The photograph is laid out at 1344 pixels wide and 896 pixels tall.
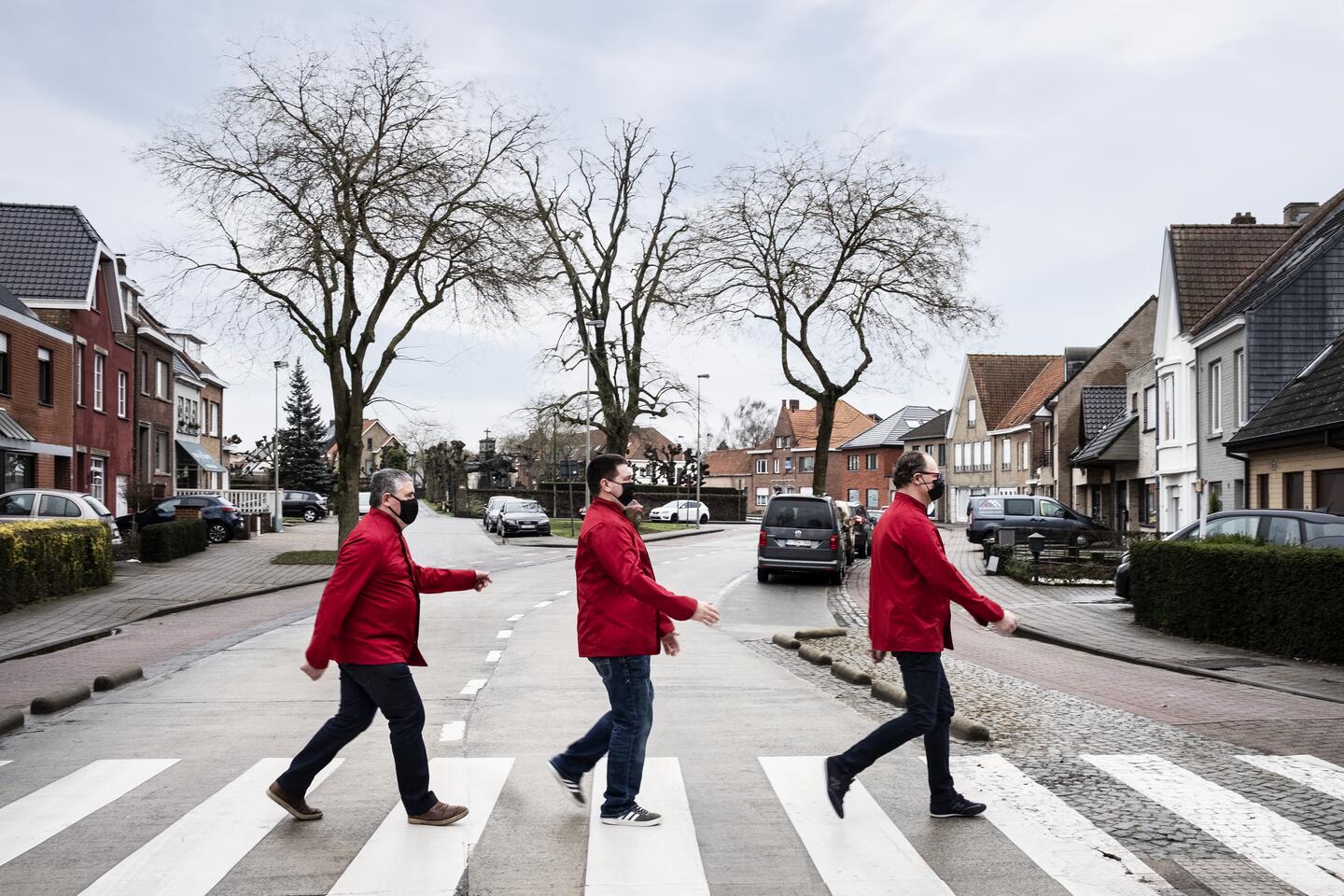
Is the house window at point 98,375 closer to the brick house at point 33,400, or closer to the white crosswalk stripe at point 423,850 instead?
the brick house at point 33,400

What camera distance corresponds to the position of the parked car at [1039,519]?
3691 cm

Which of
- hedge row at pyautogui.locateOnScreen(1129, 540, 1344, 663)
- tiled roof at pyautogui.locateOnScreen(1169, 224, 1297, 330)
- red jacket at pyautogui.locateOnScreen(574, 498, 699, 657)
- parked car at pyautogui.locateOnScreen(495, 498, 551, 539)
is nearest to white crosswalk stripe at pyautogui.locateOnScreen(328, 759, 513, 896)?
red jacket at pyautogui.locateOnScreen(574, 498, 699, 657)

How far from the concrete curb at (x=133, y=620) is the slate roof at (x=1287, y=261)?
20.8 metres

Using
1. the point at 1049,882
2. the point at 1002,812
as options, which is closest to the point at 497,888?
the point at 1049,882

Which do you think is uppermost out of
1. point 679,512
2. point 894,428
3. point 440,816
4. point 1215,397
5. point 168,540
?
point 894,428

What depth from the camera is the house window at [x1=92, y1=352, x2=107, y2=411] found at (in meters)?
36.4

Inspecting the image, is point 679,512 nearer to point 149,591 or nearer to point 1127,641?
point 149,591

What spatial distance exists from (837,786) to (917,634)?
0.84m

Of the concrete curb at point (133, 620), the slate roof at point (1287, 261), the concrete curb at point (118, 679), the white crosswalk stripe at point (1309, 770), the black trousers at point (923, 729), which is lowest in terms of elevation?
the concrete curb at point (133, 620)

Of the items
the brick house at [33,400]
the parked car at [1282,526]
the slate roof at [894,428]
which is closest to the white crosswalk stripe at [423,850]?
the parked car at [1282,526]

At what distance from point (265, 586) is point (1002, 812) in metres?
19.4

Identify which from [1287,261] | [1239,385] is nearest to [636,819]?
[1239,385]

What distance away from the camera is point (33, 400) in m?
31.2

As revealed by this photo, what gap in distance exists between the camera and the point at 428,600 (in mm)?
19891
